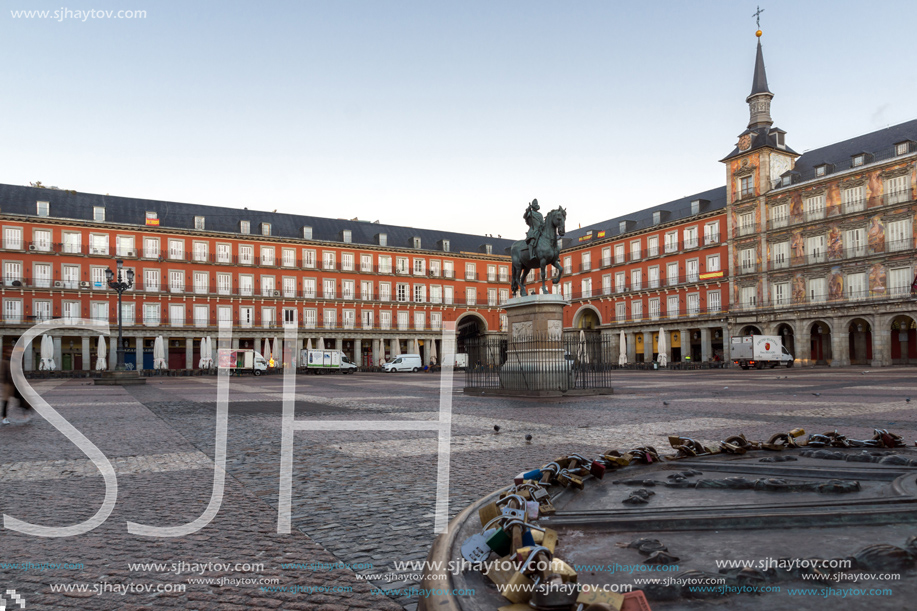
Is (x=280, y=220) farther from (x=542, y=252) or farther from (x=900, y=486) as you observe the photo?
(x=900, y=486)

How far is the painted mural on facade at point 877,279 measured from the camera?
36.8 metres

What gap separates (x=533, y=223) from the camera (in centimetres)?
1576

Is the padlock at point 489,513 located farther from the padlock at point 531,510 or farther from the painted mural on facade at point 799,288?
the painted mural on facade at point 799,288

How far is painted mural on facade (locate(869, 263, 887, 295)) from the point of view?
36844 mm

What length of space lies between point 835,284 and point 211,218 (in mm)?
47907

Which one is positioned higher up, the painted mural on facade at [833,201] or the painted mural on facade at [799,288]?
the painted mural on facade at [833,201]

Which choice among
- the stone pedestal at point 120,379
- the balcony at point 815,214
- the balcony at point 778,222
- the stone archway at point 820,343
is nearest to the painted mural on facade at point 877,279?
the stone archway at point 820,343

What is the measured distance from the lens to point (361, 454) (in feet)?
19.0

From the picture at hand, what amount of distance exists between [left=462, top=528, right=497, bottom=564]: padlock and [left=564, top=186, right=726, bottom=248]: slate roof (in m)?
49.9


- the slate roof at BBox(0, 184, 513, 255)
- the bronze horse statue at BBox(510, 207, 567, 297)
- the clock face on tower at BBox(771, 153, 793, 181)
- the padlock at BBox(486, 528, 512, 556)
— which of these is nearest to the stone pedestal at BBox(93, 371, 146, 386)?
the bronze horse statue at BBox(510, 207, 567, 297)

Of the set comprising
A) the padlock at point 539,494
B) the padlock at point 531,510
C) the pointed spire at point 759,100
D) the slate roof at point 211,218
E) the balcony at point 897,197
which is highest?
the pointed spire at point 759,100

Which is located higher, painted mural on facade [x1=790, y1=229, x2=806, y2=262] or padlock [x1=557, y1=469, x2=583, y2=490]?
painted mural on facade [x1=790, y1=229, x2=806, y2=262]

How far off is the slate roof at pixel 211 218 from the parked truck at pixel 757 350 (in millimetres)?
33856

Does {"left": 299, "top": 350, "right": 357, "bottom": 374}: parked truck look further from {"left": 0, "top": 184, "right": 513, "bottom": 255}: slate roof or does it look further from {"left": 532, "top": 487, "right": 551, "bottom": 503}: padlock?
{"left": 532, "top": 487, "right": 551, "bottom": 503}: padlock
